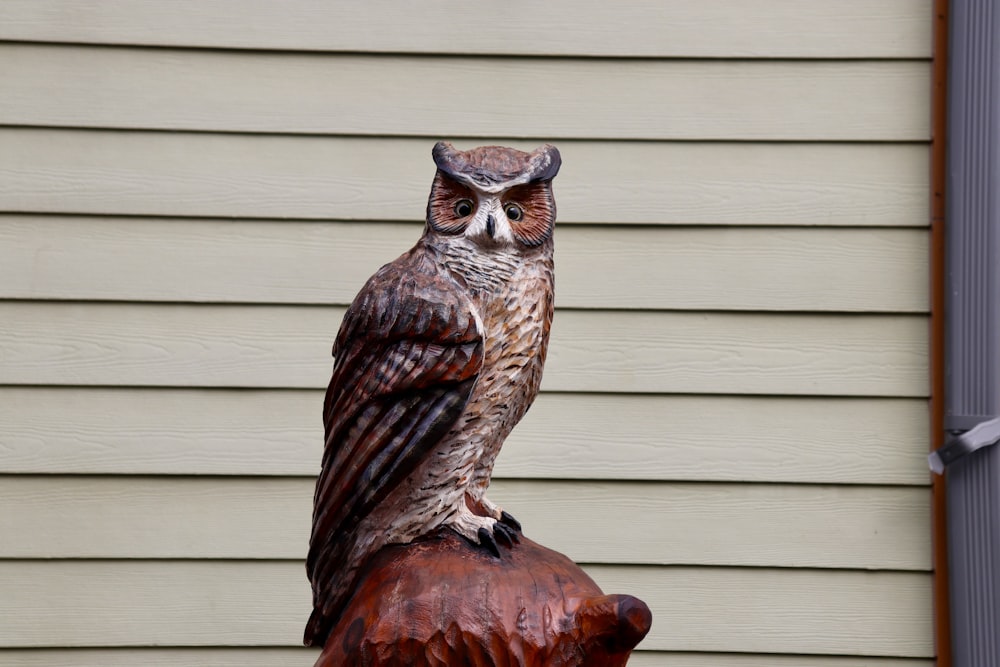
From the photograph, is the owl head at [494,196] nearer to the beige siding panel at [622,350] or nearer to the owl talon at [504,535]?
the owl talon at [504,535]

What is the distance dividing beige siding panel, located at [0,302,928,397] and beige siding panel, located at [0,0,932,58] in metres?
0.68

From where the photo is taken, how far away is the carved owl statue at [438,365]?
1.69 meters

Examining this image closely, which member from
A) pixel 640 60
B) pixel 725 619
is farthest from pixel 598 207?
pixel 725 619

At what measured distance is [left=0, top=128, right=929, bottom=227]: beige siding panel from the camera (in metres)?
2.74

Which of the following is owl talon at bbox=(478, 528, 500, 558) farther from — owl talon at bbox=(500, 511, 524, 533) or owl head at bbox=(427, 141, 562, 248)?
owl head at bbox=(427, 141, 562, 248)

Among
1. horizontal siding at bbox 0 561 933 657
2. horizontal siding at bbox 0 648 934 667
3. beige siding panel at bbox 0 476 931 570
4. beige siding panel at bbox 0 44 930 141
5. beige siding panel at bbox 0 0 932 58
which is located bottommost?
horizontal siding at bbox 0 648 934 667

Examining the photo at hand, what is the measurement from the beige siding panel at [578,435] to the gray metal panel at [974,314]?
14 centimetres

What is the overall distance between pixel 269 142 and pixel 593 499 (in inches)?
48.6

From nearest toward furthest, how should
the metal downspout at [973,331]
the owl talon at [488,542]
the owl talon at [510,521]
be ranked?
the owl talon at [488,542] < the owl talon at [510,521] < the metal downspout at [973,331]

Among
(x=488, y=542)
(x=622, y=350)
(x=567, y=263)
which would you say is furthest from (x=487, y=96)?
(x=488, y=542)

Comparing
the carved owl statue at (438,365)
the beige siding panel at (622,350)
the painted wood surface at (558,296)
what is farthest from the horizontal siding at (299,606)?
the carved owl statue at (438,365)

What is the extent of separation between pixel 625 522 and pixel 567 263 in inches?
26.8

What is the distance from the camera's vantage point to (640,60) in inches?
110

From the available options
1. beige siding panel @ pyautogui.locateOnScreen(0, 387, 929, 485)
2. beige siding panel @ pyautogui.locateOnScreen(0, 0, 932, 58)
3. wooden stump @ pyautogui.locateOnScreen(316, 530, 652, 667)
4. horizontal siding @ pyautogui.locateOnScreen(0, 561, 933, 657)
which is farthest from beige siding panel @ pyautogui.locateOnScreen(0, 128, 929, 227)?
wooden stump @ pyautogui.locateOnScreen(316, 530, 652, 667)
